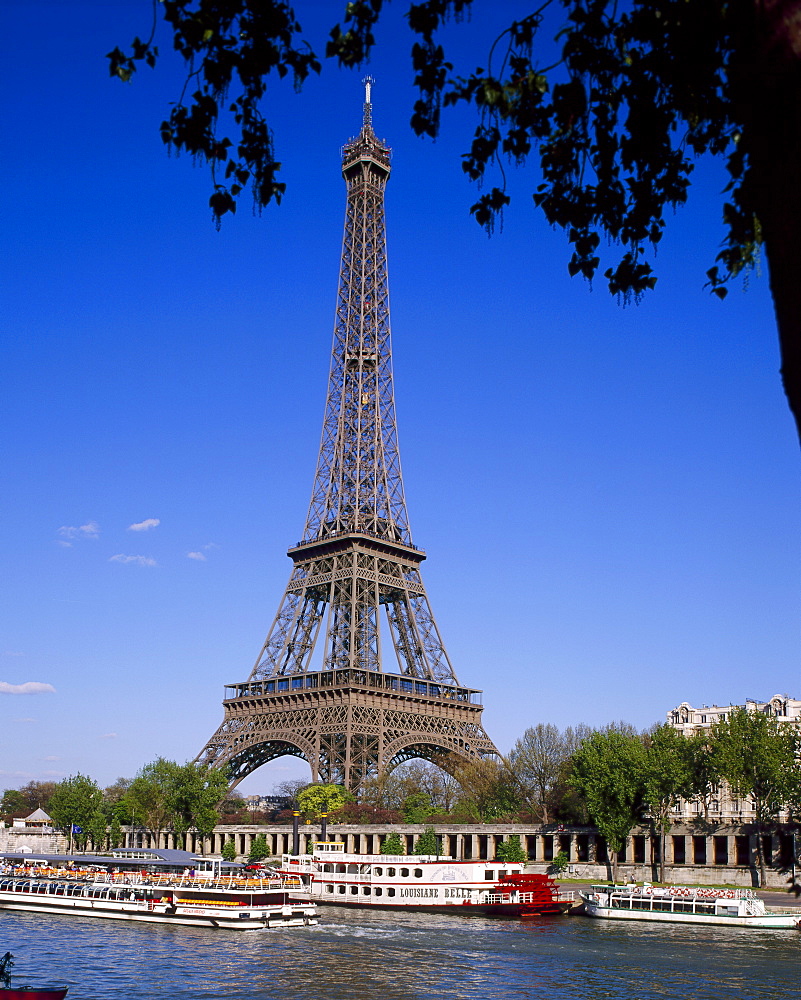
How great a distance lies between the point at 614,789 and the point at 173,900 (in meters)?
31.2

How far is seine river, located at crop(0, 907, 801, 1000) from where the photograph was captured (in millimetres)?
37469

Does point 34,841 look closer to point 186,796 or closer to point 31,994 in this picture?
point 186,796

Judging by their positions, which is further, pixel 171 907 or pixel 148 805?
pixel 148 805

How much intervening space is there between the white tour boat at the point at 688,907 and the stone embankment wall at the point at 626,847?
7970 millimetres

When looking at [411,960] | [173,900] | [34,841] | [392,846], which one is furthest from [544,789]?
[34,841]

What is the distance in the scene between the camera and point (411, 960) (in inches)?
1743

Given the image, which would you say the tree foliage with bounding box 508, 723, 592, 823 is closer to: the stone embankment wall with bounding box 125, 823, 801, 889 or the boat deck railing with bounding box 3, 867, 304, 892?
the stone embankment wall with bounding box 125, 823, 801, 889

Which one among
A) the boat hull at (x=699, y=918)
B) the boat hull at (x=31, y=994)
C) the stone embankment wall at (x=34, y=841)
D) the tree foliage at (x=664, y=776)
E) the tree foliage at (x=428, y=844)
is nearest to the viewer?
the boat hull at (x=31, y=994)

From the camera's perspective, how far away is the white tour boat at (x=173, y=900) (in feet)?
197

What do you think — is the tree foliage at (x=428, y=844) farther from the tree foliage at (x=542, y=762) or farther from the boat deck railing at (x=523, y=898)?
the boat deck railing at (x=523, y=898)

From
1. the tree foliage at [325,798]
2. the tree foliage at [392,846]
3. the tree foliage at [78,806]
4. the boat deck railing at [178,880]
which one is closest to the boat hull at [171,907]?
the boat deck railing at [178,880]

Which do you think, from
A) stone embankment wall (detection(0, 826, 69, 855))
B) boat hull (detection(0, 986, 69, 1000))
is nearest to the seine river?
boat hull (detection(0, 986, 69, 1000))

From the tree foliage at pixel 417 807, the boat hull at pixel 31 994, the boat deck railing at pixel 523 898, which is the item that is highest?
the boat hull at pixel 31 994

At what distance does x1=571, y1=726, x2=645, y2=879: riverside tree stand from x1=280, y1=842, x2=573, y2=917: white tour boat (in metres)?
7.08
